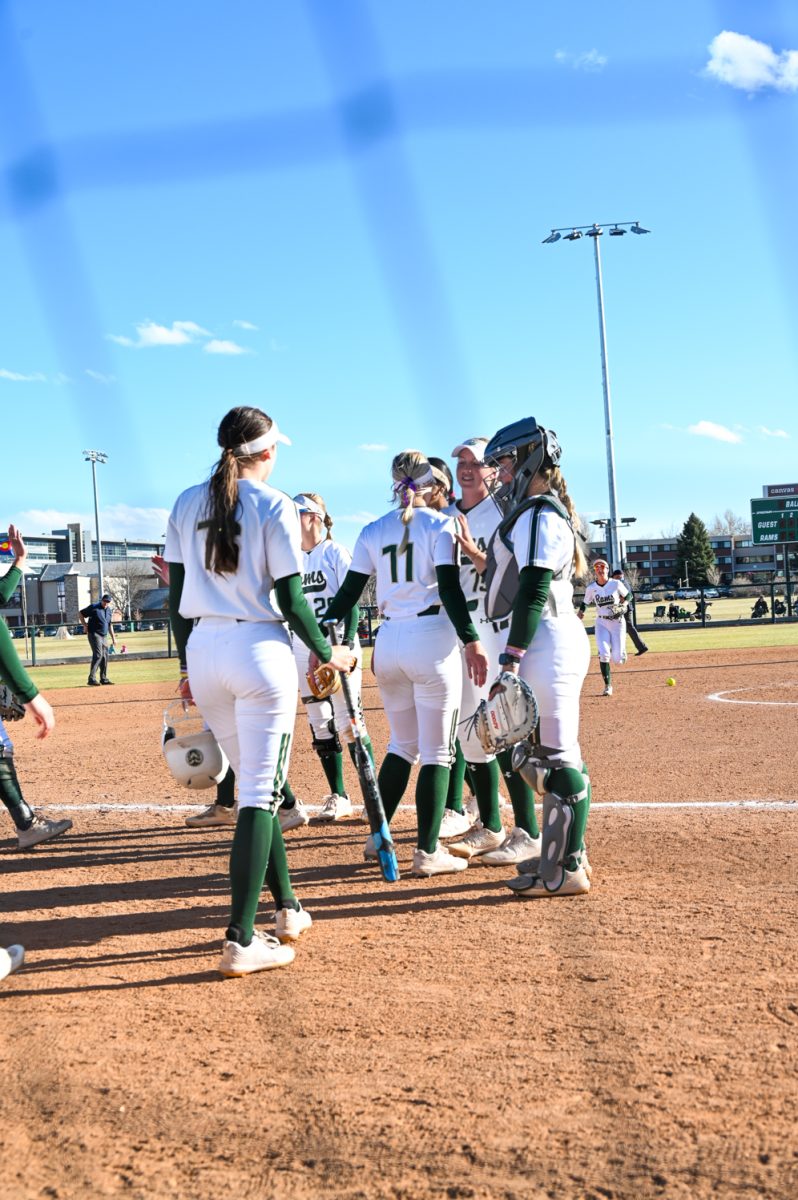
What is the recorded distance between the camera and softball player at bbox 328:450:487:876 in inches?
210

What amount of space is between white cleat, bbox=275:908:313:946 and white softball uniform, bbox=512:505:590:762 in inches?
53.8

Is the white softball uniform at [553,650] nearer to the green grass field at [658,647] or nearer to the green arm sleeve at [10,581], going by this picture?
the green arm sleeve at [10,581]

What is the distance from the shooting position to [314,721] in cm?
718

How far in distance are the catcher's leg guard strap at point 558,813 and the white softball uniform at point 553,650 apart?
102 millimetres

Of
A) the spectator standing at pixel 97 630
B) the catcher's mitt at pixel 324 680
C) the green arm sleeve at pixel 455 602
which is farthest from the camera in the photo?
the spectator standing at pixel 97 630

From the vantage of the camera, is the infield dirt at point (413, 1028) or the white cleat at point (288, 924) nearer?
the infield dirt at point (413, 1028)

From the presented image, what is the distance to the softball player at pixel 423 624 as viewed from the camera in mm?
5336

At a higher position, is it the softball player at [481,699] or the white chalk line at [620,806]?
the softball player at [481,699]

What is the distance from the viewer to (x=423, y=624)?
5.43 meters

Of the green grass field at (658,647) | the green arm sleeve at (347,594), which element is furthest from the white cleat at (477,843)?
the green grass field at (658,647)

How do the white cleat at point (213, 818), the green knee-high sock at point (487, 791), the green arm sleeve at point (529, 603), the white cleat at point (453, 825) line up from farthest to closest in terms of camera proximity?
the white cleat at point (213, 818) → the white cleat at point (453, 825) → the green knee-high sock at point (487, 791) → the green arm sleeve at point (529, 603)

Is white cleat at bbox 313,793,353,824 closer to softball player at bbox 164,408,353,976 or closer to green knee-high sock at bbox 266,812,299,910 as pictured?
green knee-high sock at bbox 266,812,299,910

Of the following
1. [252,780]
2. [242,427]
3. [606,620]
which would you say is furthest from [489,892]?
[606,620]

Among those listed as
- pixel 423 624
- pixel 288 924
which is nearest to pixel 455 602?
pixel 423 624
